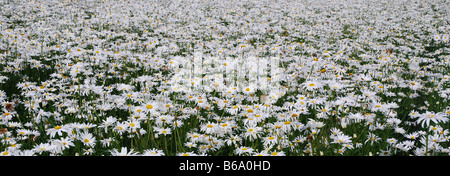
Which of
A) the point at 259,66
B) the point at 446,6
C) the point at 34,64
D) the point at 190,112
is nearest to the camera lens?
the point at 190,112

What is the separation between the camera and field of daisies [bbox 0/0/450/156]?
332 centimetres

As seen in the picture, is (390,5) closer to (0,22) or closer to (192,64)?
(192,64)

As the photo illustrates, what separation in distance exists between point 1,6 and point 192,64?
395 inches

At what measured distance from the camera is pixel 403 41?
28.8 ft

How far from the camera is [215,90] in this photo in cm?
425

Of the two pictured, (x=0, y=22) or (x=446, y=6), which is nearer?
(x=0, y=22)

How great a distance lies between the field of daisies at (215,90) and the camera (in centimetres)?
332

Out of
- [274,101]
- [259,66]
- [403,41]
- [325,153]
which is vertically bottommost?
[325,153]

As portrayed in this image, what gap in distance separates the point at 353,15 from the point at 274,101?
11.2m
